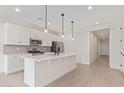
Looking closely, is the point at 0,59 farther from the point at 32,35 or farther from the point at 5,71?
the point at 32,35

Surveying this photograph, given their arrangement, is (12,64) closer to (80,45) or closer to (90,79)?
(90,79)

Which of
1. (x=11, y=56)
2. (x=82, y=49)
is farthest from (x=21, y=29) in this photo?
(x=82, y=49)

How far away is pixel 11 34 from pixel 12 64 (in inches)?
52.7

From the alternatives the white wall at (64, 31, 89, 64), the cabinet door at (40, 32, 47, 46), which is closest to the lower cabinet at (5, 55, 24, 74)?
the cabinet door at (40, 32, 47, 46)

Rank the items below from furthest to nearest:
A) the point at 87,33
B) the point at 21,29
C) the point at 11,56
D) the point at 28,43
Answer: the point at 87,33 → the point at 28,43 → the point at 21,29 → the point at 11,56

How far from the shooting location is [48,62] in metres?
3.20

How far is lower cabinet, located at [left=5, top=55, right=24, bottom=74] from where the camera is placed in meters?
4.04

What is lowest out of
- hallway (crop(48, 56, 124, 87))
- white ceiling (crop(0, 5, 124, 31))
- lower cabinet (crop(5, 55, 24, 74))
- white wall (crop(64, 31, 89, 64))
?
hallway (crop(48, 56, 124, 87))

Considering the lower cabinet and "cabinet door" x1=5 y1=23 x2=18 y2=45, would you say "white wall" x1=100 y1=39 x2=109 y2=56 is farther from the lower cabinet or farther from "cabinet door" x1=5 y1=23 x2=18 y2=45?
"cabinet door" x1=5 y1=23 x2=18 y2=45

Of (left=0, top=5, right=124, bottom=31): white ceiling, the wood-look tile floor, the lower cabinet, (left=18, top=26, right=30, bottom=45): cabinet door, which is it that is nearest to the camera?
the wood-look tile floor

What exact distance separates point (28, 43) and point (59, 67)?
2.28 meters

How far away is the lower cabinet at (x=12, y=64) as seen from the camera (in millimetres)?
4039

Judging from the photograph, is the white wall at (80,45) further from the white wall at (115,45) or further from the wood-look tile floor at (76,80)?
the wood-look tile floor at (76,80)
